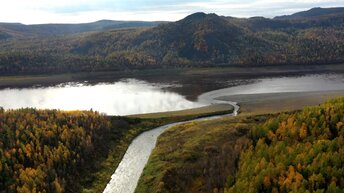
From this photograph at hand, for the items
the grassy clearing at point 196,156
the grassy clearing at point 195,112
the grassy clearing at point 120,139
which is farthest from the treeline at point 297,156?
the grassy clearing at point 195,112

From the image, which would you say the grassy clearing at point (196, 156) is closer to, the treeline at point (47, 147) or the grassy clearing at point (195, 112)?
the treeline at point (47, 147)

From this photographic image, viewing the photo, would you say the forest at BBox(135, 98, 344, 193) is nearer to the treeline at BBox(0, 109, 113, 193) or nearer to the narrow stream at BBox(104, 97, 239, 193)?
the narrow stream at BBox(104, 97, 239, 193)

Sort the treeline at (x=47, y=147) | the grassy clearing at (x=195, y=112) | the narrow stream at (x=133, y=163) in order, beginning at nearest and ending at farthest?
the treeline at (x=47, y=147), the narrow stream at (x=133, y=163), the grassy clearing at (x=195, y=112)

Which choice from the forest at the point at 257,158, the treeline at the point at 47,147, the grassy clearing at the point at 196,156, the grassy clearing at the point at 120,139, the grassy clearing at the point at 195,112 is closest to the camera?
the forest at the point at 257,158

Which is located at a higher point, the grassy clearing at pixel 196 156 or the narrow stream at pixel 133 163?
the grassy clearing at pixel 196 156

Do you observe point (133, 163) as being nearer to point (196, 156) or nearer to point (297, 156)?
point (196, 156)

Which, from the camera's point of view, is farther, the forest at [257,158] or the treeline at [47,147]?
the treeline at [47,147]

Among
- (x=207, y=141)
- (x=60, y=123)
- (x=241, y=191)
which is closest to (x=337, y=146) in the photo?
(x=241, y=191)

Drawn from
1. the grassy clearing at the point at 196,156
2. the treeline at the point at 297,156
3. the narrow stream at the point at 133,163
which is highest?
the treeline at the point at 297,156
